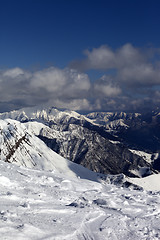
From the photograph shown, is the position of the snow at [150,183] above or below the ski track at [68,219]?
below

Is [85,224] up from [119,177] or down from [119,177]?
up

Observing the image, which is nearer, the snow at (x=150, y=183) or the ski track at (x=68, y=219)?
the ski track at (x=68, y=219)

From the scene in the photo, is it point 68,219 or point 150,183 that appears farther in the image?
point 150,183

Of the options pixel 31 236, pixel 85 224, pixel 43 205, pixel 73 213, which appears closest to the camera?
pixel 31 236

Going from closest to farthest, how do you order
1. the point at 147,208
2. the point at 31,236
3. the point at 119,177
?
the point at 31,236, the point at 147,208, the point at 119,177

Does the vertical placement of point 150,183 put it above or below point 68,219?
below

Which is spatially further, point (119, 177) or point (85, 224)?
point (119, 177)

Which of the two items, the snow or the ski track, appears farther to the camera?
the snow

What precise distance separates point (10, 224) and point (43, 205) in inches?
188

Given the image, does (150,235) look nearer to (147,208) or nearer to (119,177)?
(147,208)

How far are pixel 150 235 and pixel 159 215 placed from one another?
5.09 metres

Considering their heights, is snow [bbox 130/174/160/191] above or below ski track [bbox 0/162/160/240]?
below

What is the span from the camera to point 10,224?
40.9ft

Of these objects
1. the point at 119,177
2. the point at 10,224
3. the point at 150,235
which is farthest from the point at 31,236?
the point at 119,177
